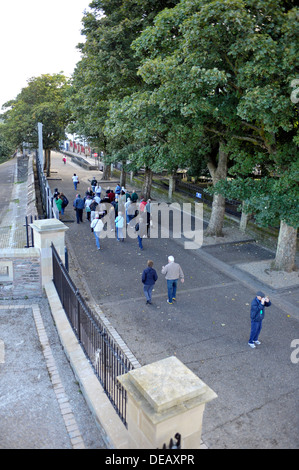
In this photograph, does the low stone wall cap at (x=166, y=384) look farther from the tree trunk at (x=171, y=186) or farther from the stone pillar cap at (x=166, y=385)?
the tree trunk at (x=171, y=186)

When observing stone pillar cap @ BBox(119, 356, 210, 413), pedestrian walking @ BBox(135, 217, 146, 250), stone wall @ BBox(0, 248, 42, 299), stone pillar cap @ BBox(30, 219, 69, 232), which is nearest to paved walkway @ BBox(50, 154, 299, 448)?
pedestrian walking @ BBox(135, 217, 146, 250)

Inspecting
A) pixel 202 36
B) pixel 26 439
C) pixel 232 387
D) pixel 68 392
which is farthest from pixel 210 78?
pixel 26 439

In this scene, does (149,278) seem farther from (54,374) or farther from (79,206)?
(79,206)

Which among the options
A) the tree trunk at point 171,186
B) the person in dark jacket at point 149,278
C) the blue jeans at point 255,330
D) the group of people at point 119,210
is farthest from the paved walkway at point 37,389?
the tree trunk at point 171,186

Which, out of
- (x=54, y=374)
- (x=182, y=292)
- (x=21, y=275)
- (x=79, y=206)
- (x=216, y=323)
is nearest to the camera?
(x=54, y=374)

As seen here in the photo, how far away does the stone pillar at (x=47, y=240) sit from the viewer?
8.38 meters

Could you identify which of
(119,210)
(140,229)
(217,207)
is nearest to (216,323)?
(140,229)

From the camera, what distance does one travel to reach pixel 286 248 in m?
12.7

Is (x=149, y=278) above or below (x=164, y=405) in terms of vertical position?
below

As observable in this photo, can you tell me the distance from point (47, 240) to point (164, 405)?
5.65 meters

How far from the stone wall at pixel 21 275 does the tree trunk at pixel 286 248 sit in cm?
811

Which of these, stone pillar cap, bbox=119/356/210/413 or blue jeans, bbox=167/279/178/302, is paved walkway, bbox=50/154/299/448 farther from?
stone pillar cap, bbox=119/356/210/413

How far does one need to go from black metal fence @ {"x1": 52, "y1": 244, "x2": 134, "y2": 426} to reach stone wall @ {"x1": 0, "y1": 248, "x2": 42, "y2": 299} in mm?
651

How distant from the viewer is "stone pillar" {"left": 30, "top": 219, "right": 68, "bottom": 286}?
8.38 meters
